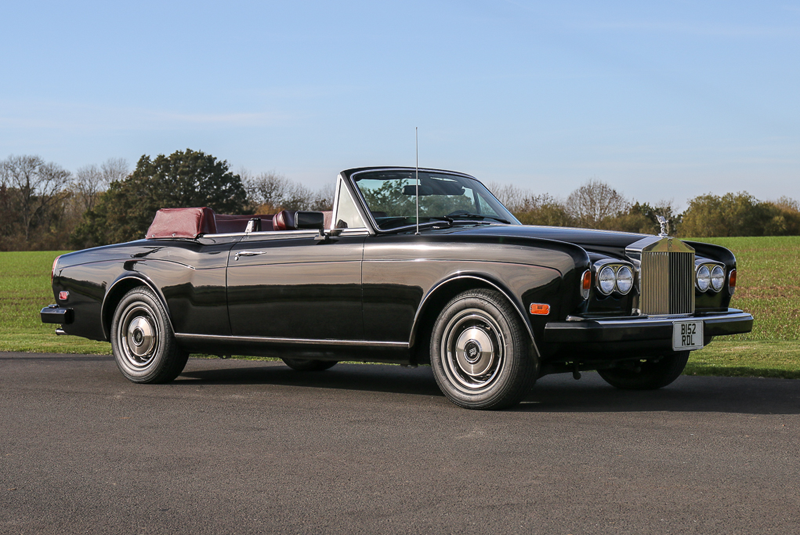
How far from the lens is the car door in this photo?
671 centimetres

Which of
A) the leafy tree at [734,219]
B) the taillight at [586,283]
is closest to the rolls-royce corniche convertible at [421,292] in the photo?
the taillight at [586,283]

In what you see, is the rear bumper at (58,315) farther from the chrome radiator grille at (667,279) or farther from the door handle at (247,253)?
the chrome radiator grille at (667,279)

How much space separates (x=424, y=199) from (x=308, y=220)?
3.34 ft

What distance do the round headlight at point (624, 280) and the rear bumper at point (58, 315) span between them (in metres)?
5.44

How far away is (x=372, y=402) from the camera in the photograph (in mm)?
6652

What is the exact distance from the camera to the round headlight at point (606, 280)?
5859 millimetres

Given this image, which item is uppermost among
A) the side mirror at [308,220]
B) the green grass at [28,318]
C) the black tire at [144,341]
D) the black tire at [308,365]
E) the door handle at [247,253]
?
the side mirror at [308,220]

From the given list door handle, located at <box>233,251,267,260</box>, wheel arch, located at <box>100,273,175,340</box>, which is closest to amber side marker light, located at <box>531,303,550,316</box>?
door handle, located at <box>233,251,267,260</box>

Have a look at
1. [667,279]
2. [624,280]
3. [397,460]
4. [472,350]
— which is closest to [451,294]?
[472,350]

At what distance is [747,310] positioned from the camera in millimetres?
20188

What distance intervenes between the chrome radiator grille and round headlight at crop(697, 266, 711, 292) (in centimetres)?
13

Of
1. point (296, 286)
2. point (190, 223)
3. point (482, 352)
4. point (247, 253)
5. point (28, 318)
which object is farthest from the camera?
point (28, 318)

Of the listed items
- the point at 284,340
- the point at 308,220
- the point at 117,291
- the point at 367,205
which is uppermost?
the point at 367,205

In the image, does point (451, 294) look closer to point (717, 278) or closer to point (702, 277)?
point (702, 277)
